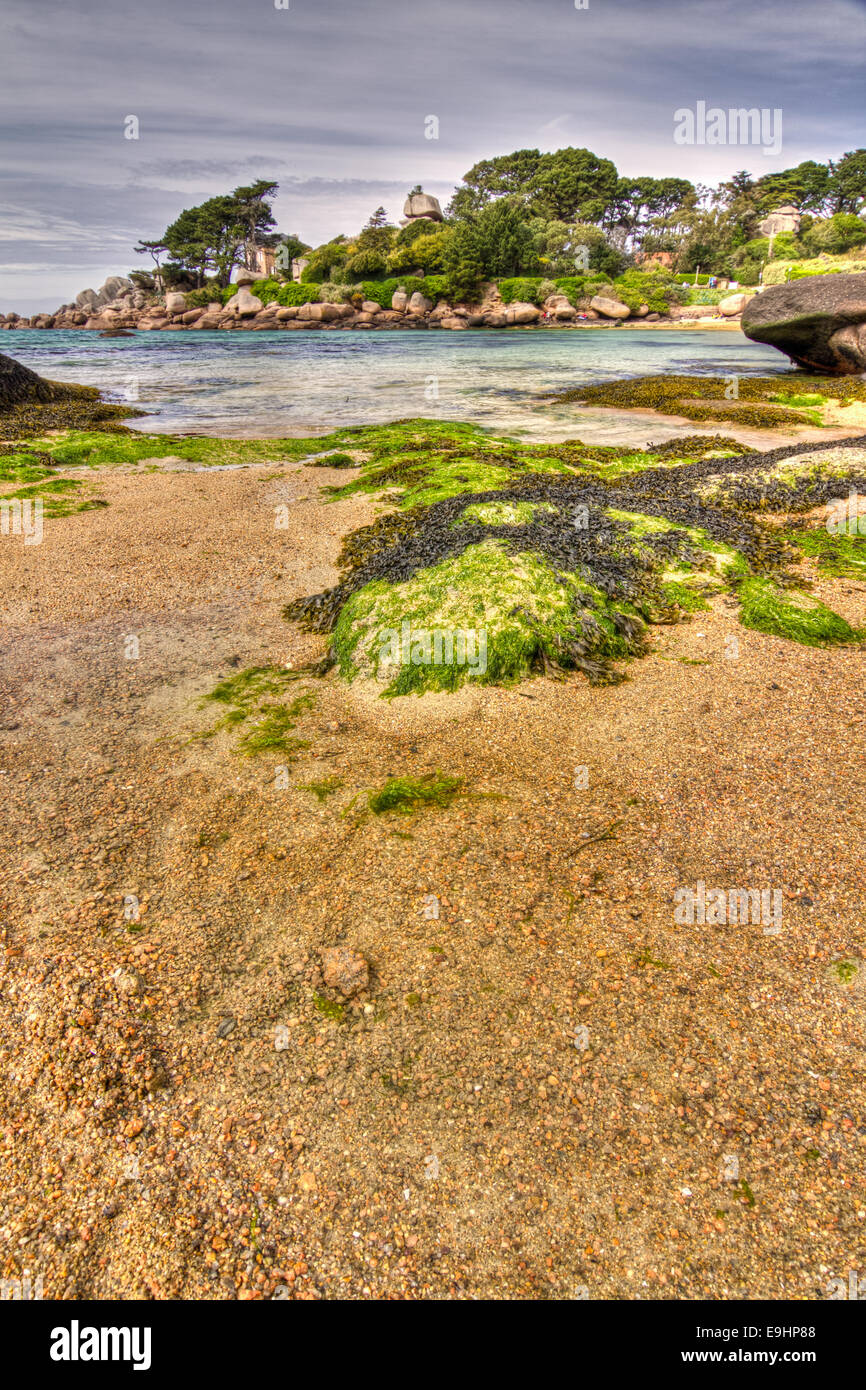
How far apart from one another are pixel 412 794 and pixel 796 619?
4524 mm

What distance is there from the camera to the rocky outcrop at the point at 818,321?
20484mm

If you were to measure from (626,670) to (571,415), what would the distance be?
14.7 m

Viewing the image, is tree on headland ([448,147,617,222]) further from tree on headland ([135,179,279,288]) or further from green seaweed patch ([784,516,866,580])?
green seaweed patch ([784,516,866,580])

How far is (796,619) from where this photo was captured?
6.50 meters

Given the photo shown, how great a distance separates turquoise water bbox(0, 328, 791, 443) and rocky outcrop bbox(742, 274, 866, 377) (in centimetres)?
180

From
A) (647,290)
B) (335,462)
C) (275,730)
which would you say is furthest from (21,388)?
(647,290)

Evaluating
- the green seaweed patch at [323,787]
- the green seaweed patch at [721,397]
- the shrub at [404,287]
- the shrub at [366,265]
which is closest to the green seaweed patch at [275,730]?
the green seaweed patch at [323,787]

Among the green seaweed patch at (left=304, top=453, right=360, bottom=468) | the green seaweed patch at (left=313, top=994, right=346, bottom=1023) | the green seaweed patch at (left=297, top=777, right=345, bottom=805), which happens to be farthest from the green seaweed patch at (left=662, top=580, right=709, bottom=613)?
the green seaweed patch at (left=304, top=453, right=360, bottom=468)

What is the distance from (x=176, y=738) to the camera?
516 cm

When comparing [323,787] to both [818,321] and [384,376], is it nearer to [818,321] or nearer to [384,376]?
[818,321]

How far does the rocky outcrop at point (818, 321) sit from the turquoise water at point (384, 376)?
5.91 ft

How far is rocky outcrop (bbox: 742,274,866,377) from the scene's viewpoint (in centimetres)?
2048
